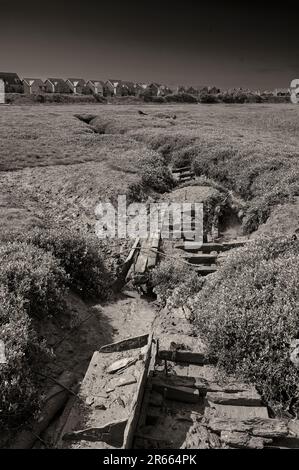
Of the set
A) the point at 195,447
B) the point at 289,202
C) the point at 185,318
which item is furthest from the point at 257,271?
the point at 289,202

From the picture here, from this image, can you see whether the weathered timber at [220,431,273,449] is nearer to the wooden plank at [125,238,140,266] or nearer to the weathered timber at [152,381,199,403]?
the weathered timber at [152,381,199,403]

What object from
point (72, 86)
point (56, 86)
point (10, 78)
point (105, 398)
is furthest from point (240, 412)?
point (72, 86)

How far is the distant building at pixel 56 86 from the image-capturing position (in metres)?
137

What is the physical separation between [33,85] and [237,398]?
457ft

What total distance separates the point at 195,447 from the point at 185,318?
3.79 metres

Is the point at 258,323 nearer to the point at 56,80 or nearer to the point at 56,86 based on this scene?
the point at 56,86

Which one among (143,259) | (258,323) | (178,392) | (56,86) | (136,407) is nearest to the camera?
(136,407)

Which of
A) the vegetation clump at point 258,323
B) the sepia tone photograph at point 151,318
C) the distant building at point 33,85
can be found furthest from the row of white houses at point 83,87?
the vegetation clump at point 258,323

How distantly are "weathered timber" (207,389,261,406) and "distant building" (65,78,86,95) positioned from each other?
14875 cm

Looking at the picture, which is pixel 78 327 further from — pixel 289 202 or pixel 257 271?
pixel 289 202

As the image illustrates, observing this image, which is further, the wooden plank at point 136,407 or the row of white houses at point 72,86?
the row of white houses at point 72,86

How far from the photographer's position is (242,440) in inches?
237

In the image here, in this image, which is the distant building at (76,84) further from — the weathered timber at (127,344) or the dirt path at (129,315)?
the weathered timber at (127,344)

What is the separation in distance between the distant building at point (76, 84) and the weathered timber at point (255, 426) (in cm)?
14931
